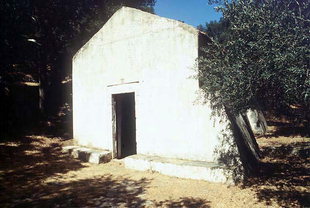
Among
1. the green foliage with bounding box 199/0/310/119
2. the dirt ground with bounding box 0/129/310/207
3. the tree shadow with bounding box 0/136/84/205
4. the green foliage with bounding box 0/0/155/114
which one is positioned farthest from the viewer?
the green foliage with bounding box 0/0/155/114

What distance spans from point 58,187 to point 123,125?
465 centimetres

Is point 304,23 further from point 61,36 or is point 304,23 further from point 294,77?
point 61,36

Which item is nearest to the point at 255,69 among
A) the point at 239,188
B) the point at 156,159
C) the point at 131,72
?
the point at 239,188

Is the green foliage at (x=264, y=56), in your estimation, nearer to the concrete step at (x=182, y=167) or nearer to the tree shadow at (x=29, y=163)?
the concrete step at (x=182, y=167)

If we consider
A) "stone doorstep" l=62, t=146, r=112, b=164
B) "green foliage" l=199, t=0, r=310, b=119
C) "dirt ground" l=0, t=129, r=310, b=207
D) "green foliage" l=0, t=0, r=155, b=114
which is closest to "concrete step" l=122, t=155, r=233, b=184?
"dirt ground" l=0, t=129, r=310, b=207

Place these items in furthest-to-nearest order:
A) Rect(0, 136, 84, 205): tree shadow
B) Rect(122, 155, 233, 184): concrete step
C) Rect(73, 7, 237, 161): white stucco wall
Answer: Rect(73, 7, 237, 161): white stucco wall < Rect(0, 136, 84, 205): tree shadow < Rect(122, 155, 233, 184): concrete step

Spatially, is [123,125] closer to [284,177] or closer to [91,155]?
[91,155]

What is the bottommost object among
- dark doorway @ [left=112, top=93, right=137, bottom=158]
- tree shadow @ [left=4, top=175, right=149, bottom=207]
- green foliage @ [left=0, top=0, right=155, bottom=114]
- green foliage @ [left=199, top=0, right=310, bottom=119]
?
tree shadow @ [left=4, top=175, right=149, bottom=207]

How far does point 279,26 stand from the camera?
4766mm

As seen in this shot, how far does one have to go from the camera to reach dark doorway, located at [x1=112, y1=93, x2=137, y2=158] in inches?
401

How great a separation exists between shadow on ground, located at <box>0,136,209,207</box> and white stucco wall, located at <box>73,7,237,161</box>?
65.3 inches

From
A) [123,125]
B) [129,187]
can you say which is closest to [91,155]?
[123,125]

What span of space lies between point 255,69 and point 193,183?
3.75m

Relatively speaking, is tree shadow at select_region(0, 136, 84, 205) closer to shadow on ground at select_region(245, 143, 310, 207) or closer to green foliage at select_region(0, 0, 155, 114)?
green foliage at select_region(0, 0, 155, 114)
